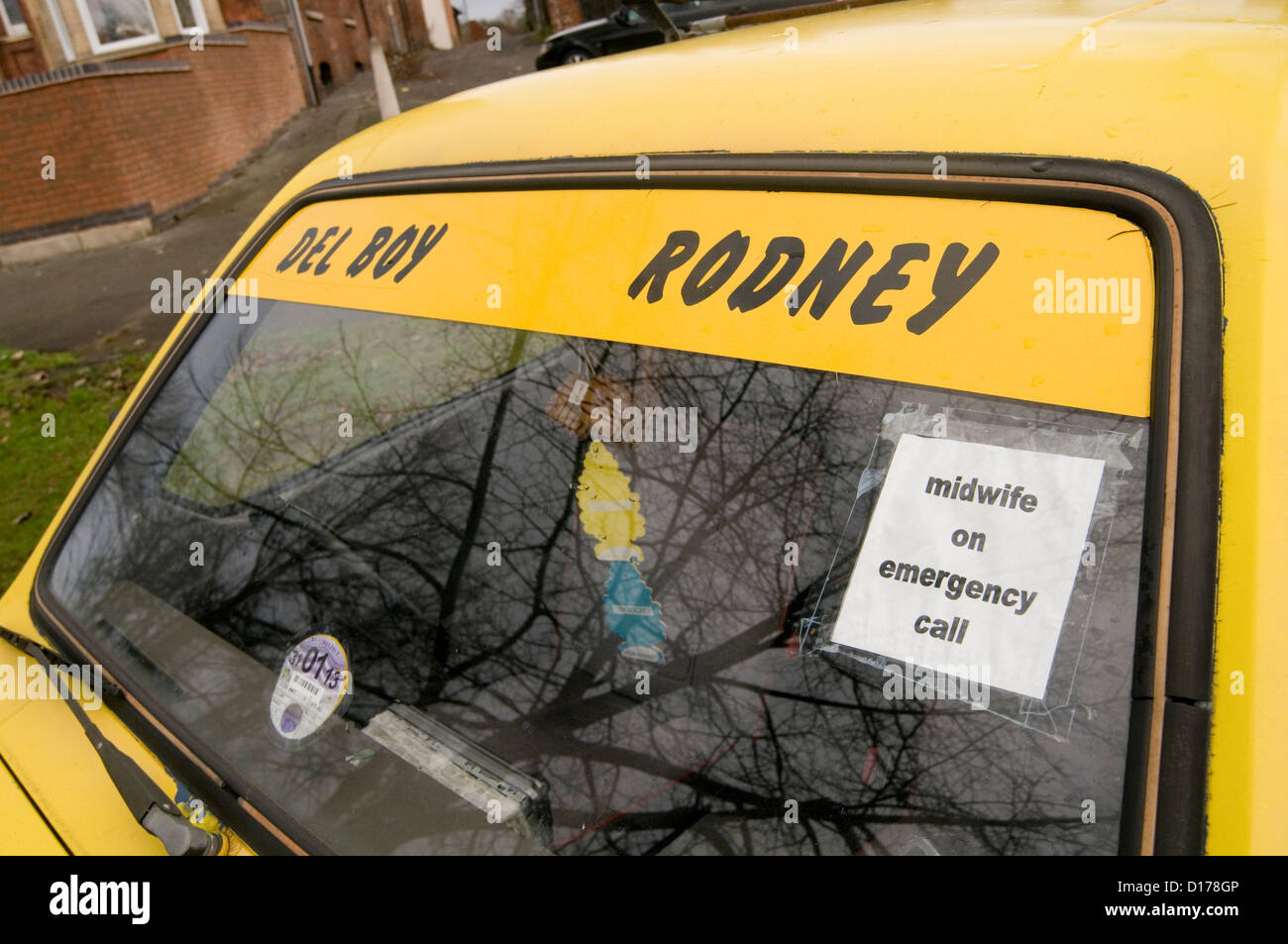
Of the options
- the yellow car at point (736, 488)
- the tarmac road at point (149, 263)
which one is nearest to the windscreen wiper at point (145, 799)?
the yellow car at point (736, 488)

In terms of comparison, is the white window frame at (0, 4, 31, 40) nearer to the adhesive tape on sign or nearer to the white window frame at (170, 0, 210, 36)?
the white window frame at (170, 0, 210, 36)

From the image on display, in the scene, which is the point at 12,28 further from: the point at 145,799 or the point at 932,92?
the point at 932,92

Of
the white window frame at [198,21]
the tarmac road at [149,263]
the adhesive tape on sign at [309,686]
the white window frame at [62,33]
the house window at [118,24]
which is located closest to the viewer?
the adhesive tape on sign at [309,686]

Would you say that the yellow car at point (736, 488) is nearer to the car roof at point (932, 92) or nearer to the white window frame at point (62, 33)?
the car roof at point (932, 92)

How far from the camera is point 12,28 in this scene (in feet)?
40.5

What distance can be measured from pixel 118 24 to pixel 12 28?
242 centimetres

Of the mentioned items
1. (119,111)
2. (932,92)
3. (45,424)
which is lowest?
(45,424)

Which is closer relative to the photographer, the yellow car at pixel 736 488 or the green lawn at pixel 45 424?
the yellow car at pixel 736 488

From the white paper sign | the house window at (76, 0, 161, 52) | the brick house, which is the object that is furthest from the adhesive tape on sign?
the house window at (76, 0, 161, 52)

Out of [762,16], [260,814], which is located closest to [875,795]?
[260,814]

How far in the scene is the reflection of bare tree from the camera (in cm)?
96

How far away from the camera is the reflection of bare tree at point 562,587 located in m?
0.96

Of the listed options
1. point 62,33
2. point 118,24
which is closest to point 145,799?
point 62,33

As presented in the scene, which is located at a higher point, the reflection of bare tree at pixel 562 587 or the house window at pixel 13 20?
the house window at pixel 13 20
